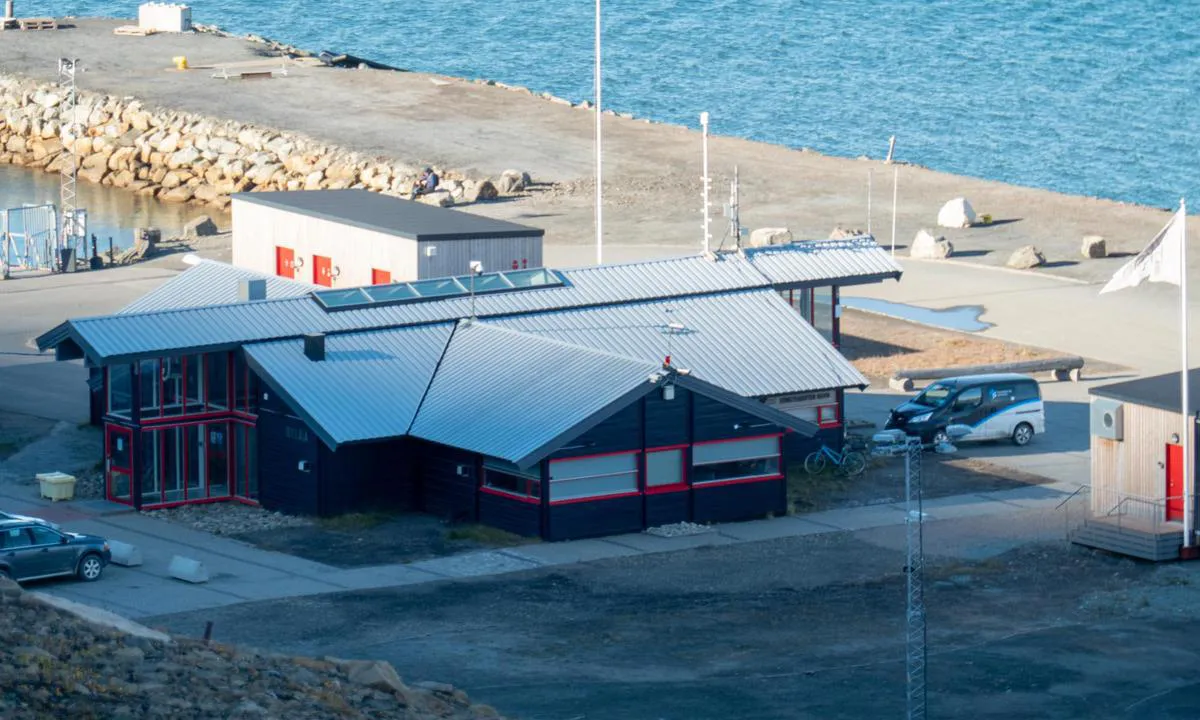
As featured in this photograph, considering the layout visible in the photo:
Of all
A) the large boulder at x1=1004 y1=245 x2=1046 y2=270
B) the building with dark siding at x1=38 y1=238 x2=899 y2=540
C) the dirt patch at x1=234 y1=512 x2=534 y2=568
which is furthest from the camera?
the large boulder at x1=1004 y1=245 x2=1046 y2=270

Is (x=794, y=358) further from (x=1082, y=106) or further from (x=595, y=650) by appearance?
(x=1082, y=106)

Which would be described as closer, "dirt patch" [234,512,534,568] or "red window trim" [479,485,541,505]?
"dirt patch" [234,512,534,568]

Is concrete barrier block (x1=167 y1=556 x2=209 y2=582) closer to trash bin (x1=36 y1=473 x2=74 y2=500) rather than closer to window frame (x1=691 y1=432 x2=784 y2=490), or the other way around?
trash bin (x1=36 y1=473 x2=74 y2=500)

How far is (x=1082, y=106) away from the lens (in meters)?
135

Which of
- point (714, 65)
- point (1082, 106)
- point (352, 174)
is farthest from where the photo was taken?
point (714, 65)

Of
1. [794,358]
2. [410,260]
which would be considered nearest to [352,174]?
[410,260]

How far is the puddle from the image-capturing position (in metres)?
64.1

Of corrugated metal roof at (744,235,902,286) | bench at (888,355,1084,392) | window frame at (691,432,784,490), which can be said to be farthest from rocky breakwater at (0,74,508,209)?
window frame at (691,432,784,490)

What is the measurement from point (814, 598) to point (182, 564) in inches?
444

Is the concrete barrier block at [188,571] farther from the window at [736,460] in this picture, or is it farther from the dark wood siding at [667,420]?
the window at [736,460]

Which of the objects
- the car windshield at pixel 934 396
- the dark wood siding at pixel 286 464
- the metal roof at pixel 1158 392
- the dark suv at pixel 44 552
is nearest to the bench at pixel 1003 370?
the car windshield at pixel 934 396

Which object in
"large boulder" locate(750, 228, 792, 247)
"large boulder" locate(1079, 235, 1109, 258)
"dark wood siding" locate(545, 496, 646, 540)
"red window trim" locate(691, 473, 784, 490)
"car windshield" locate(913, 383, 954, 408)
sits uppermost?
"large boulder" locate(750, 228, 792, 247)

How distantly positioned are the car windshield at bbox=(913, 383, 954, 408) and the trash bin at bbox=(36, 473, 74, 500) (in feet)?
63.9

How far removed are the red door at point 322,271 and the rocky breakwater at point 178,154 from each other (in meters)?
23.1
